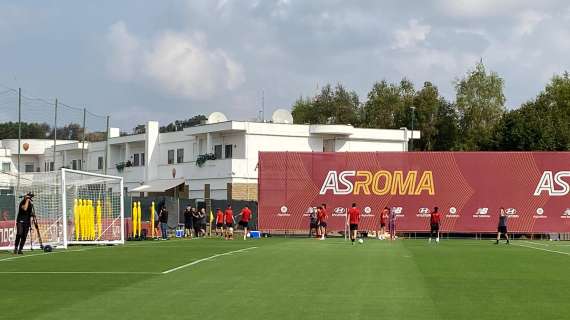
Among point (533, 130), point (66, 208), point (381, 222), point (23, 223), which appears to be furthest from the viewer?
point (533, 130)

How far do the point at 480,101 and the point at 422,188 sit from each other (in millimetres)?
42221

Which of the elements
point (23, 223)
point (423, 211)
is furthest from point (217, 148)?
point (23, 223)

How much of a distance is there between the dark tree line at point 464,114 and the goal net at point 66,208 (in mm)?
47475

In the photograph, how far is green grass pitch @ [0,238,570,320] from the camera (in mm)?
13797

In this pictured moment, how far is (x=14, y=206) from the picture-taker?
35469 millimetres

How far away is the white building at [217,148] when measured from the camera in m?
71.1

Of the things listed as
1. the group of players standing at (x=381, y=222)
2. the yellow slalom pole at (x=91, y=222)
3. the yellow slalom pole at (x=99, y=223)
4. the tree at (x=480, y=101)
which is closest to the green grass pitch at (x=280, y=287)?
the yellow slalom pole at (x=91, y=222)

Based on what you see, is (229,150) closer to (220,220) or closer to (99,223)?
(220,220)

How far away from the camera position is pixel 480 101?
3703 inches

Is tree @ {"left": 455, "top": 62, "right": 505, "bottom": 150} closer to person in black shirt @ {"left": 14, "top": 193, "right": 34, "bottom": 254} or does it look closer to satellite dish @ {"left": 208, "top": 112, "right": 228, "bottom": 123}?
satellite dish @ {"left": 208, "top": 112, "right": 228, "bottom": 123}

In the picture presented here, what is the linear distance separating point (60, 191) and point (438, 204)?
26.0 m

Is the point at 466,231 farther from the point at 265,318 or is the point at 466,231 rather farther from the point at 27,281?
Result: the point at 265,318

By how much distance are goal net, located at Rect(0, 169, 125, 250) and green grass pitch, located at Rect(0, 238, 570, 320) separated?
24.1 feet

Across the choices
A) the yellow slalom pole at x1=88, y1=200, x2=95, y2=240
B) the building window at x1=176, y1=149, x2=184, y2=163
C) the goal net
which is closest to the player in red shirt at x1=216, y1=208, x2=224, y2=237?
the goal net
